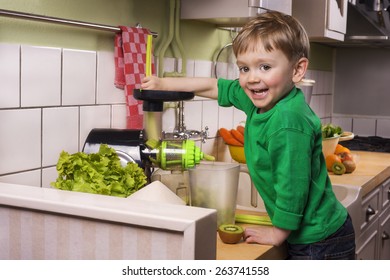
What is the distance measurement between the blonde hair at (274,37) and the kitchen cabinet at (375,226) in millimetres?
829

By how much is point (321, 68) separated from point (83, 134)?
2067 mm

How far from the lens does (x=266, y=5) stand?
1791 millimetres

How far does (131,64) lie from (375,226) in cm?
111

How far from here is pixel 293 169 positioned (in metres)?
1.07

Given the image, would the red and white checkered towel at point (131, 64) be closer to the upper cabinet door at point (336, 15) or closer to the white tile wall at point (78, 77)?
the white tile wall at point (78, 77)

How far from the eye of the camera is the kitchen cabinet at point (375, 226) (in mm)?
1895

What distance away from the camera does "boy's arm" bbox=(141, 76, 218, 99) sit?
1.36 meters

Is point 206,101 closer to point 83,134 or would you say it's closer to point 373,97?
point 83,134

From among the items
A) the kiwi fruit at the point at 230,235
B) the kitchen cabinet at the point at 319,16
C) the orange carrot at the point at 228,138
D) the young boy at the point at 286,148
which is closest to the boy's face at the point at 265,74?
the young boy at the point at 286,148

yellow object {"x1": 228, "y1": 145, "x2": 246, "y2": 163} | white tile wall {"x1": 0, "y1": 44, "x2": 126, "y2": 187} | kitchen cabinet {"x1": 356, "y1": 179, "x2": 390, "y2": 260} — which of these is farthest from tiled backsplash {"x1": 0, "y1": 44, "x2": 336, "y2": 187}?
kitchen cabinet {"x1": 356, "y1": 179, "x2": 390, "y2": 260}

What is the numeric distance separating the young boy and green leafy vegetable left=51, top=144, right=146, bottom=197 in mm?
245

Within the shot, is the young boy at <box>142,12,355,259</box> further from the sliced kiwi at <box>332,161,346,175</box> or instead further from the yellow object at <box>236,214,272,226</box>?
the sliced kiwi at <box>332,161,346,175</box>

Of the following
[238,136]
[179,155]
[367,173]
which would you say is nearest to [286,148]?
[179,155]
